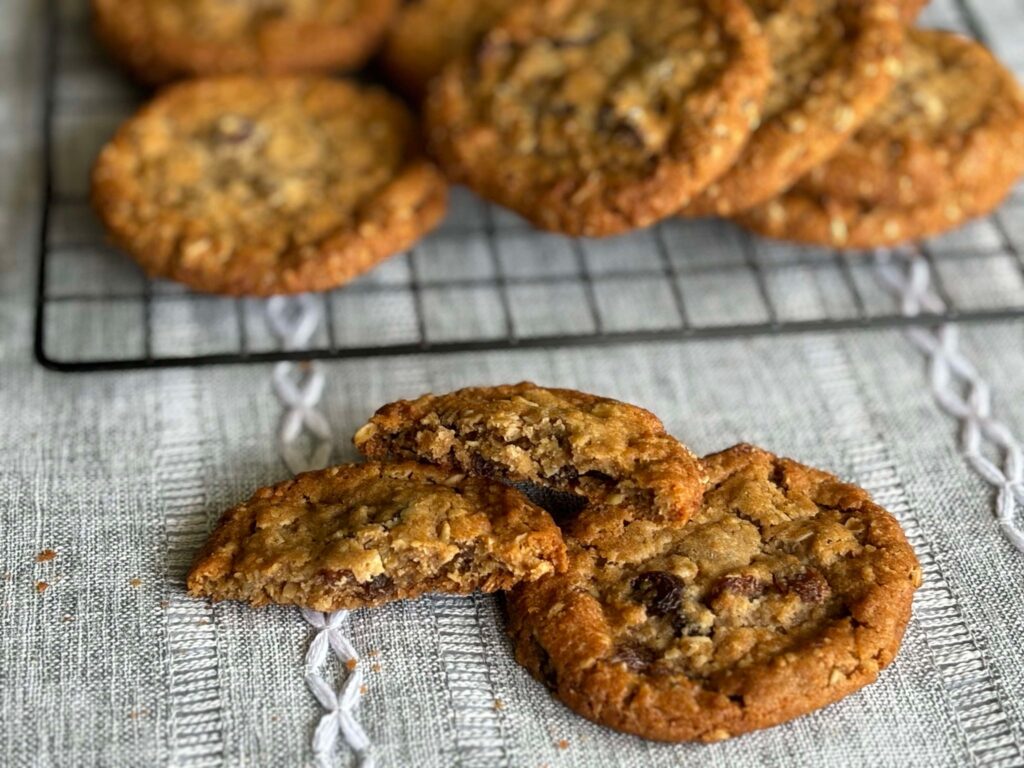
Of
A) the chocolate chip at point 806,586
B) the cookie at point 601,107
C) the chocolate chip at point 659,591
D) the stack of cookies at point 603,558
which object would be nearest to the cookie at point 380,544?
the stack of cookies at point 603,558

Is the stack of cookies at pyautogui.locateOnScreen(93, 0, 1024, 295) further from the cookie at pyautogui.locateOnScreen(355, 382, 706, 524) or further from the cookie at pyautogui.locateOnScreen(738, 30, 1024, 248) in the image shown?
the cookie at pyautogui.locateOnScreen(355, 382, 706, 524)

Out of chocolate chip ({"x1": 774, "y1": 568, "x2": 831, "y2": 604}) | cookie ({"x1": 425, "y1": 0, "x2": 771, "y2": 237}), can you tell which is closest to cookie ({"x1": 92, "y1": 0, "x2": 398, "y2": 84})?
cookie ({"x1": 425, "y1": 0, "x2": 771, "y2": 237})

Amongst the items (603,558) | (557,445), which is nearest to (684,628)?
(603,558)

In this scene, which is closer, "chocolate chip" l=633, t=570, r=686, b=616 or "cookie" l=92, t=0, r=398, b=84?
"chocolate chip" l=633, t=570, r=686, b=616

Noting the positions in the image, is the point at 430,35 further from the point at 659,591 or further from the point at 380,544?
the point at 659,591

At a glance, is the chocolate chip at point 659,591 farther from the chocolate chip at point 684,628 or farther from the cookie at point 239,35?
the cookie at point 239,35
